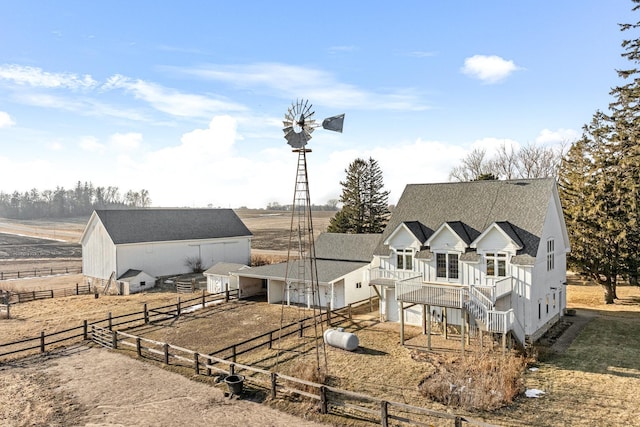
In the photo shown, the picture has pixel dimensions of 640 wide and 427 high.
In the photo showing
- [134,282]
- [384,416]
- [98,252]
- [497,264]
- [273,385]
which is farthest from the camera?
[98,252]

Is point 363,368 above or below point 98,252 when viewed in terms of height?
below

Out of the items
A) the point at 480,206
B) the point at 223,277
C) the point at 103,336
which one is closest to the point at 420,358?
the point at 480,206

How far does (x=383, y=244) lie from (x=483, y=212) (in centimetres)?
617

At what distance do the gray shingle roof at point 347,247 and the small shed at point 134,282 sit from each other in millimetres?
17687

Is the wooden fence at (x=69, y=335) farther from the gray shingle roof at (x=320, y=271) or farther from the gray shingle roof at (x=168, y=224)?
the gray shingle roof at (x=168, y=224)

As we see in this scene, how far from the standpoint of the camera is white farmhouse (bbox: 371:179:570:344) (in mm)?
20766

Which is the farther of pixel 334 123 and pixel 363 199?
pixel 363 199

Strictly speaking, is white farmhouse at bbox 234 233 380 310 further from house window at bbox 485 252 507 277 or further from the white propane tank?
house window at bbox 485 252 507 277

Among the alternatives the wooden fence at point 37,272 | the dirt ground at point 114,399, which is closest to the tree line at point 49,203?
the wooden fence at point 37,272

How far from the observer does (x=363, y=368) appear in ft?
57.7

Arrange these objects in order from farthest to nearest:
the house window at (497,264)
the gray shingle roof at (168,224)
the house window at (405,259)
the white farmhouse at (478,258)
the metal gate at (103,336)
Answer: the gray shingle roof at (168,224) < the house window at (405,259) < the house window at (497,264) < the metal gate at (103,336) < the white farmhouse at (478,258)

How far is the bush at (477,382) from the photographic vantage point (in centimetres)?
1388

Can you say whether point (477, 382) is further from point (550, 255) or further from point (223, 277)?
point (223, 277)

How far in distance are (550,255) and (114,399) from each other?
23.0 metres
